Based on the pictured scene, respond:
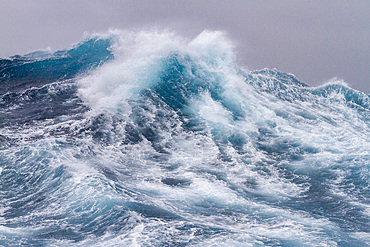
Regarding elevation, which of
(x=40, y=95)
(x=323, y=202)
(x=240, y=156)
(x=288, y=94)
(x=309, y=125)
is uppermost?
(x=288, y=94)

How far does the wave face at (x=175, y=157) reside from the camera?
15414mm

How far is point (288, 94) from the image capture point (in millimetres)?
43656

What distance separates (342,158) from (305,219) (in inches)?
408

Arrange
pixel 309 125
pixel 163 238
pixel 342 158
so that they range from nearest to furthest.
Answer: pixel 163 238 → pixel 342 158 → pixel 309 125

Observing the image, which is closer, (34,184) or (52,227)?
(52,227)

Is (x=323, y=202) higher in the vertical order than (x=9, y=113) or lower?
lower

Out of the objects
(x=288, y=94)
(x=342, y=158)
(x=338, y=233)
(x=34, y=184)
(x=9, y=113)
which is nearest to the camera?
(x=338, y=233)

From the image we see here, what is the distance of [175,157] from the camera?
24406mm

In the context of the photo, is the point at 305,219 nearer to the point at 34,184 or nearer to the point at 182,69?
the point at 34,184

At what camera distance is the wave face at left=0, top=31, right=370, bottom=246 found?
50.6ft

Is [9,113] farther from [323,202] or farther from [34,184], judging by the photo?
[323,202]

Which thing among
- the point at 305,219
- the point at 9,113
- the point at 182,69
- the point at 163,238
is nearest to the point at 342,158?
the point at 305,219

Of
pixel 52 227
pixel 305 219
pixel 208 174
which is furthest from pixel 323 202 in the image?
pixel 52 227

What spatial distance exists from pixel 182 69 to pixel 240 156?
1638 centimetres
